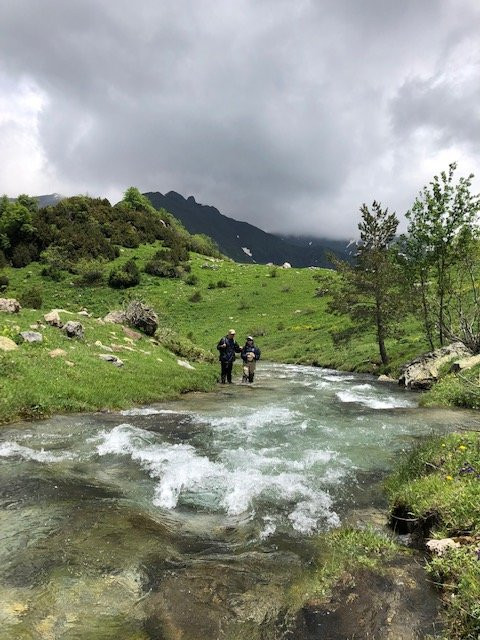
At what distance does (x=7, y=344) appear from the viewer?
17.7 meters

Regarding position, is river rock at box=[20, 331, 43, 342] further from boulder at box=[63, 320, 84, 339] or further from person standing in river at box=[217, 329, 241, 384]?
person standing in river at box=[217, 329, 241, 384]

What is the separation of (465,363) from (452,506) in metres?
16.8

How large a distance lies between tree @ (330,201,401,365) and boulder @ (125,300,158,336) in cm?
1517

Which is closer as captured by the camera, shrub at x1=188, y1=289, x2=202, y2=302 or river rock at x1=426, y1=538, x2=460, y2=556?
river rock at x1=426, y1=538, x2=460, y2=556

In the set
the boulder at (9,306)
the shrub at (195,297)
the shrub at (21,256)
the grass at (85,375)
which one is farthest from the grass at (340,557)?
the shrub at (21,256)

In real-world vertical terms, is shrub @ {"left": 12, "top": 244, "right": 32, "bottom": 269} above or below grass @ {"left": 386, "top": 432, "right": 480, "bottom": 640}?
above

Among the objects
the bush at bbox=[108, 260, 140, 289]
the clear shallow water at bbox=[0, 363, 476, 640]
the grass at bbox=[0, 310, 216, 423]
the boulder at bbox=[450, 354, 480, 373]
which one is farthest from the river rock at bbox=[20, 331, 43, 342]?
the bush at bbox=[108, 260, 140, 289]

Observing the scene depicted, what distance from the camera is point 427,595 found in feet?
16.4

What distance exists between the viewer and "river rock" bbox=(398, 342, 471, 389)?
23.6 m

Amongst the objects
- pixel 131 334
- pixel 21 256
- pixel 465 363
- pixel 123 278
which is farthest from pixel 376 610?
pixel 21 256

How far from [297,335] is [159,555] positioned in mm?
44621

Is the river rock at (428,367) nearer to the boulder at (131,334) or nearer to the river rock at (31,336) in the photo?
the boulder at (131,334)

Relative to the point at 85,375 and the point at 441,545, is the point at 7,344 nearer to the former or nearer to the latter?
the point at 85,375

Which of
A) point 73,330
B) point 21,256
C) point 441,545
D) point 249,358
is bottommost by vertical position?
point 441,545
